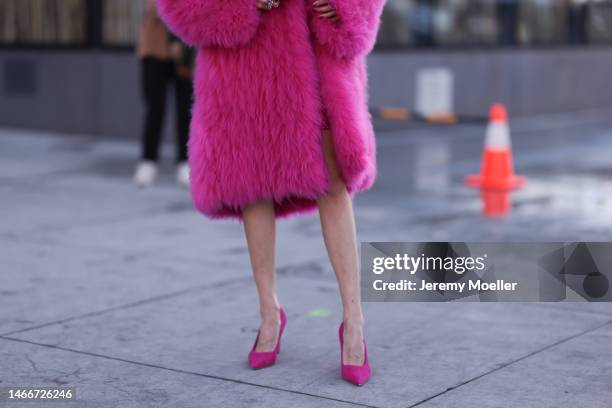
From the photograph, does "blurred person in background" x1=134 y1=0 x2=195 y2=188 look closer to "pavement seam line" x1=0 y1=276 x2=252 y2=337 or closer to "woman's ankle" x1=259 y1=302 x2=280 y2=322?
"pavement seam line" x1=0 y1=276 x2=252 y2=337

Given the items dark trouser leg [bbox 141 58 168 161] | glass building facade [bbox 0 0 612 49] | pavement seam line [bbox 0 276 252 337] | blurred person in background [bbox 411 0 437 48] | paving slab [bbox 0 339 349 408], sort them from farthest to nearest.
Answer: blurred person in background [bbox 411 0 437 48] < glass building facade [bbox 0 0 612 49] < dark trouser leg [bbox 141 58 168 161] < pavement seam line [bbox 0 276 252 337] < paving slab [bbox 0 339 349 408]

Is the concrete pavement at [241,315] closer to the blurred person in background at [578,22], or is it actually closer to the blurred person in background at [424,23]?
the blurred person in background at [424,23]

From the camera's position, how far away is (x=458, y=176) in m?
10.1

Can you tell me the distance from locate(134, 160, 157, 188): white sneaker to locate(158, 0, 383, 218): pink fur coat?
17.0 ft

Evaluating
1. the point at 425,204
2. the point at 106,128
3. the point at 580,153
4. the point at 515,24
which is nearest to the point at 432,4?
the point at 515,24

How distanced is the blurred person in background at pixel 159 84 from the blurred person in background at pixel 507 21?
7.54 m

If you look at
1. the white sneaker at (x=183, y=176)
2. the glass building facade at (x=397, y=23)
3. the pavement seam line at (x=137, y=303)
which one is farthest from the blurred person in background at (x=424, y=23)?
the pavement seam line at (x=137, y=303)

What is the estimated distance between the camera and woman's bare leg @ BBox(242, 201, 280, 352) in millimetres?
4281

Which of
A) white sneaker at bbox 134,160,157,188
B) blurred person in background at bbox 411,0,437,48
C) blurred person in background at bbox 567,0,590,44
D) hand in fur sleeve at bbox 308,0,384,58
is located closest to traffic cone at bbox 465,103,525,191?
white sneaker at bbox 134,160,157,188

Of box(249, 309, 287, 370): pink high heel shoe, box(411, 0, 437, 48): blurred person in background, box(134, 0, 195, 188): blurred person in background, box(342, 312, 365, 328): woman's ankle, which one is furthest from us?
box(411, 0, 437, 48): blurred person in background

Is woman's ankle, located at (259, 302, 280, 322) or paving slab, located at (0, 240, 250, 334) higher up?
woman's ankle, located at (259, 302, 280, 322)

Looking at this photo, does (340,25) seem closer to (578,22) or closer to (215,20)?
(215,20)

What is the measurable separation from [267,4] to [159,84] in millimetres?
5715

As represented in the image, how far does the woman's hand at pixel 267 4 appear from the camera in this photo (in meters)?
4.06
